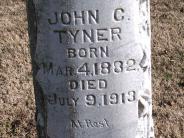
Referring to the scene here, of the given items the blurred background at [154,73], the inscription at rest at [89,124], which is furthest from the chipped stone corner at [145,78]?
the blurred background at [154,73]

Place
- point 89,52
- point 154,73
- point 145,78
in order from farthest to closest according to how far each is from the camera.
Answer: point 154,73 < point 145,78 < point 89,52

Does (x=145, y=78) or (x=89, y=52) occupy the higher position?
(x=89, y=52)

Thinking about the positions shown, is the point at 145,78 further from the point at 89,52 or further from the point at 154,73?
the point at 154,73

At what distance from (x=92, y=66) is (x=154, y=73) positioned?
Result: 2.14 m

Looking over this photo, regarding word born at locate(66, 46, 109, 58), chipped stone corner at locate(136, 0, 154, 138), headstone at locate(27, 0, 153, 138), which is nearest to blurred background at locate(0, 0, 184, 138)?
chipped stone corner at locate(136, 0, 154, 138)

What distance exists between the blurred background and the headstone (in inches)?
51.2

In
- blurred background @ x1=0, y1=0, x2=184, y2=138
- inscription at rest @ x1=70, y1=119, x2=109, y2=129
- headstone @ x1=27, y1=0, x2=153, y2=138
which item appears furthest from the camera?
blurred background @ x1=0, y1=0, x2=184, y2=138

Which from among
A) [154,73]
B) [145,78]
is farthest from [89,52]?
[154,73]

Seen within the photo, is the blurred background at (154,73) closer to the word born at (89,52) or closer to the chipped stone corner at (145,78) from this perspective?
the chipped stone corner at (145,78)

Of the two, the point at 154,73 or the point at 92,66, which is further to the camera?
the point at 154,73

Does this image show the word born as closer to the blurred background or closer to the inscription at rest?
the inscription at rest

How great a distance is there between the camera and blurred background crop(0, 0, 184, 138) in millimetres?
4043

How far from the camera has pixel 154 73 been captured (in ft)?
15.2

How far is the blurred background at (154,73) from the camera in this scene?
4043 mm
